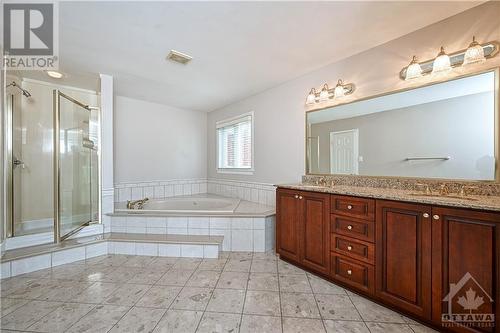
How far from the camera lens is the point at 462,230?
47.8 inches

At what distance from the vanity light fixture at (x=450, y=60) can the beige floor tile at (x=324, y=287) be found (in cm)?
191

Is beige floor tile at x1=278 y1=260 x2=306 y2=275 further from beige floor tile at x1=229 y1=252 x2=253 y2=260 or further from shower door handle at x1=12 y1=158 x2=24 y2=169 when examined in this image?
shower door handle at x1=12 y1=158 x2=24 y2=169

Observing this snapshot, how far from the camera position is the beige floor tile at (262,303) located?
1.54 metres

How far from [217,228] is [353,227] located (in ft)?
5.37

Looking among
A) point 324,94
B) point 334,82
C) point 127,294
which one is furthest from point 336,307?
point 334,82

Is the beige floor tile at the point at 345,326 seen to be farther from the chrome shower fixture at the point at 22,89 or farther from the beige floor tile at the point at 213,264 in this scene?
the chrome shower fixture at the point at 22,89

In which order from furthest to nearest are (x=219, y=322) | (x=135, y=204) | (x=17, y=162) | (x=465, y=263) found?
(x=135, y=204), (x=17, y=162), (x=219, y=322), (x=465, y=263)

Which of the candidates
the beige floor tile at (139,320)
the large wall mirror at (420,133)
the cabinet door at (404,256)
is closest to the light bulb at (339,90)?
the large wall mirror at (420,133)

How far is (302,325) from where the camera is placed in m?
1.40

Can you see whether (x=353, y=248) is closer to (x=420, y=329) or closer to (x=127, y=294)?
(x=420, y=329)

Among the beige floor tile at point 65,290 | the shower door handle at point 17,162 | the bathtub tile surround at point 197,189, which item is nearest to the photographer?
the beige floor tile at point 65,290

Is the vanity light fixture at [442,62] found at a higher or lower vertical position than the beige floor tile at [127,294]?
higher

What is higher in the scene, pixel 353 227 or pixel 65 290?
pixel 353 227

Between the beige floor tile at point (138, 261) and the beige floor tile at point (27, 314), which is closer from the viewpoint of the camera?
the beige floor tile at point (27, 314)
